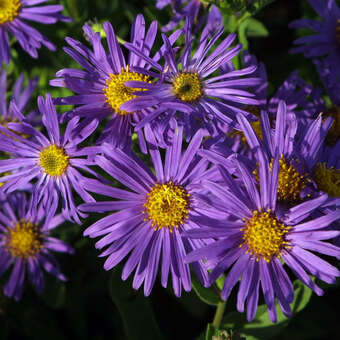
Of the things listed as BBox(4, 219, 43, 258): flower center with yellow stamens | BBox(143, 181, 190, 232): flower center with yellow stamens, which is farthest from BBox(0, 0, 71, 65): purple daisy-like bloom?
BBox(143, 181, 190, 232): flower center with yellow stamens

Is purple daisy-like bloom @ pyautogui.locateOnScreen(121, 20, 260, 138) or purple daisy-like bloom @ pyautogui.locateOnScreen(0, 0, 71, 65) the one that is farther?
purple daisy-like bloom @ pyautogui.locateOnScreen(0, 0, 71, 65)

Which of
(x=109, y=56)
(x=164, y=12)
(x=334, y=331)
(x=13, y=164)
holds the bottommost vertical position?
(x=334, y=331)

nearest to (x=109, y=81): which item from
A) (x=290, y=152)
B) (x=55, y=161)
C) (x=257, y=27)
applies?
(x=55, y=161)

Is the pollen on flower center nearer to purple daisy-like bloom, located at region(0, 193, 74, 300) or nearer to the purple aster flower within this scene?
the purple aster flower

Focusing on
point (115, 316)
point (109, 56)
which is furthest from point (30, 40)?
point (115, 316)

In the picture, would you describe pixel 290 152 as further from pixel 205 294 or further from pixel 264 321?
pixel 264 321

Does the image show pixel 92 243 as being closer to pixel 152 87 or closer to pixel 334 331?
pixel 152 87

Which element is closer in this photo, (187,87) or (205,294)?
(187,87)

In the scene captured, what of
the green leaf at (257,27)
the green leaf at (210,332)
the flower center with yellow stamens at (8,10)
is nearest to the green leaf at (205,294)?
the green leaf at (210,332)
